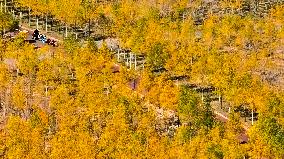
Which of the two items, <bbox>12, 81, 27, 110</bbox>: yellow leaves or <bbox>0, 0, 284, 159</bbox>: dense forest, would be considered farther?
<bbox>12, 81, 27, 110</bbox>: yellow leaves

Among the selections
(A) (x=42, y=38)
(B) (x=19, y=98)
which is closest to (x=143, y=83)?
(B) (x=19, y=98)

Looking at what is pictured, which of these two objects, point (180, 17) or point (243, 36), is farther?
point (180, 17)

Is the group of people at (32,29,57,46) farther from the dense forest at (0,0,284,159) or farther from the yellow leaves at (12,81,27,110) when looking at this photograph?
the yellow leaves at (12,81,27,110)

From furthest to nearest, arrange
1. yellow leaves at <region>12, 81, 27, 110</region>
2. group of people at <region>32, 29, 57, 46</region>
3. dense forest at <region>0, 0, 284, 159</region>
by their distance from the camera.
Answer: group of people at <region>32, 29, 57, 46</region> < yellow leaves at <region>12, 81, 27, 110</region> < dense forest at <region>0, 0, 284, 159</region>

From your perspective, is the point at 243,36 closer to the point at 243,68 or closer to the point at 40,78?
the point at 243,68

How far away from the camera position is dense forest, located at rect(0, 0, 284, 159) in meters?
68.6

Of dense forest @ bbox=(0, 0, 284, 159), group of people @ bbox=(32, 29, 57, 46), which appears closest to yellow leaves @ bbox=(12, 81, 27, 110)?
dense forest @ bbox=(0, 0, 284, 159)

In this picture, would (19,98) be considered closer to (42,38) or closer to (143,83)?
(143,83)

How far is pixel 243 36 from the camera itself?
10131 cm

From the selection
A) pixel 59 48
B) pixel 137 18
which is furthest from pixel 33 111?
pixel 137 18

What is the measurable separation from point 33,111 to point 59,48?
21297 mm

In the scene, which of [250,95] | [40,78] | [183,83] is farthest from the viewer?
[183,83]

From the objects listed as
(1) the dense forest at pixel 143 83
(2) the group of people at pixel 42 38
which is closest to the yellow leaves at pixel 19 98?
(1) the dense forest at pixel 143 83

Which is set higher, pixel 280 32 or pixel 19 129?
pixel 280 32
